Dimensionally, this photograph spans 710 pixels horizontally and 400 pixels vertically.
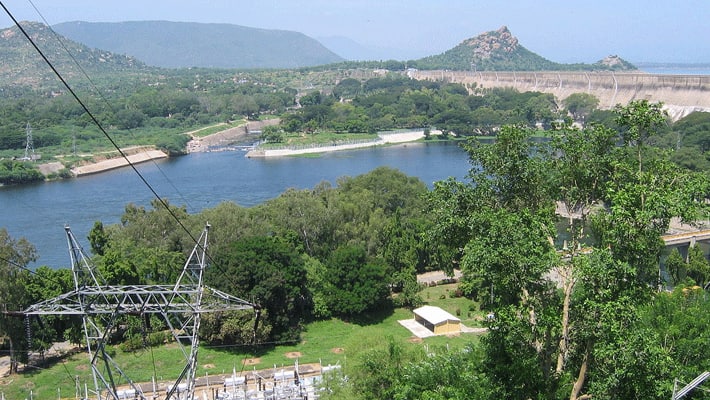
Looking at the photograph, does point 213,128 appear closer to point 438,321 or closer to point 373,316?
point 373,316

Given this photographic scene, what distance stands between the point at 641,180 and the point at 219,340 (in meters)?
8.71

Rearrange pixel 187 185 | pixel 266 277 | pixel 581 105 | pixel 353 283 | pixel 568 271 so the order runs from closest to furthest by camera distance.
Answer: pixel 568 271, pixel 266 277, pixel 353 283, pixel 187 185, pixel 581 105

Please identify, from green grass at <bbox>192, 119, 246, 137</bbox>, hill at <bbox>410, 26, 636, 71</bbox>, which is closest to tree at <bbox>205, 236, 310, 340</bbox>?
green grass at <bbox>192, 119, 246, 137</bbox>

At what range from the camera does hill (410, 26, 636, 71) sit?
350 ft

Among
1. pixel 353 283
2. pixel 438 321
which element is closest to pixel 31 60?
pixel 353 283

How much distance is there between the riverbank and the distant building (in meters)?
28.0

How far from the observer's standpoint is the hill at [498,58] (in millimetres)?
106562

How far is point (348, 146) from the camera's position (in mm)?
43469

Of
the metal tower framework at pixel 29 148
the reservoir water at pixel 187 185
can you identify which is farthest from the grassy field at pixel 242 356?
the metal tower framework at pixel 29 148

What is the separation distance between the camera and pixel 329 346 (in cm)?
1188

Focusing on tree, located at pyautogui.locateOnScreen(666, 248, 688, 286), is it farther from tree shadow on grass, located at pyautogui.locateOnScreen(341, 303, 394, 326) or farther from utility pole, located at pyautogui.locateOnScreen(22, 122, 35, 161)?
utility pole, located at pyautogui.locateOnScreen(22, 122, 35, 161)

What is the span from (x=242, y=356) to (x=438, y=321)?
358 centimetres

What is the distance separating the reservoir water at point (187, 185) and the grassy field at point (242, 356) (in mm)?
7454

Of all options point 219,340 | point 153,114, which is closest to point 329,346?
point 219,340
